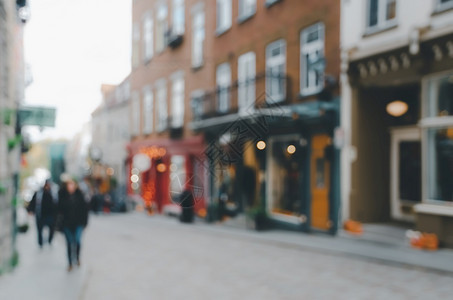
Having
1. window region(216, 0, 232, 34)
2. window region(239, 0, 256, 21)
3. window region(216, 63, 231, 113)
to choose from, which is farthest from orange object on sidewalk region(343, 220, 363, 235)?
window region(216, 0, 232, 34)

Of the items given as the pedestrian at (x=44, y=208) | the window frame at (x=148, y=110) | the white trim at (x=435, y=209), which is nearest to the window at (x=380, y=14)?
the white trim at (x=435, y=209)

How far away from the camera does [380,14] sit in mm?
12391

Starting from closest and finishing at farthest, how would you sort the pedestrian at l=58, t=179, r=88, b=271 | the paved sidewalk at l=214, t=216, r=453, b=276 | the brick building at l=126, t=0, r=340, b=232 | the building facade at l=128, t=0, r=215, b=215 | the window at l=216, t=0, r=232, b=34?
1. the pedestrian at l=58, t=179, r=88, b=271
2. the paved sidewalk at l=214, t=216, r=453, b=276
3. the brick building at l=126, t=0, r=340, b=232
4. the window at l=216, t=0, r=232, b=34
5. the building facade at l=128, t=0, r=215, b=215

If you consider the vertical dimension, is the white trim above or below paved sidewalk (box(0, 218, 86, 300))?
above

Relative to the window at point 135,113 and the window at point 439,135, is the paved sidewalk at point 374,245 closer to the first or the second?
the window at point 439,135

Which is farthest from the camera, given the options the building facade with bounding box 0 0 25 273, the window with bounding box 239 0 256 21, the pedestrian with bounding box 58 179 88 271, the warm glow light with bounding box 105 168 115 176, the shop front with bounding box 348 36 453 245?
the warm glow light with bounding box 105 168 115 176

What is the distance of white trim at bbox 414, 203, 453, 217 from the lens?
422 inches

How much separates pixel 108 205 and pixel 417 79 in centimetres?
2034

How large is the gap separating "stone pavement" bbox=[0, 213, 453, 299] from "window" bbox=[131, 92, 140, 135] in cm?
1555

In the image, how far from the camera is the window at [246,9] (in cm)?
1486

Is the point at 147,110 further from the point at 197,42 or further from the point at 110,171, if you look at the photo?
the point at 197,42

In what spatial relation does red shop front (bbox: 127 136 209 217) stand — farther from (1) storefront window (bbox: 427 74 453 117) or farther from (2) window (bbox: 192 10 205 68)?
(1) storefront window (bbox: 427 74 453 117)

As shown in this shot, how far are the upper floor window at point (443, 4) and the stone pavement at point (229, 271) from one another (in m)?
5.24

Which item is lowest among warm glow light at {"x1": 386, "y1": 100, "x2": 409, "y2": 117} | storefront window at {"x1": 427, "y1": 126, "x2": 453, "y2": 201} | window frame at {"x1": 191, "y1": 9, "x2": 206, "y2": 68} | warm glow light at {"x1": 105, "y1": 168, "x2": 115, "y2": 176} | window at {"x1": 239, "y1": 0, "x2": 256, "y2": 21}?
warm glow light at {"x1": 105, "y1": 168, "x2": 115, "y2": 176}
